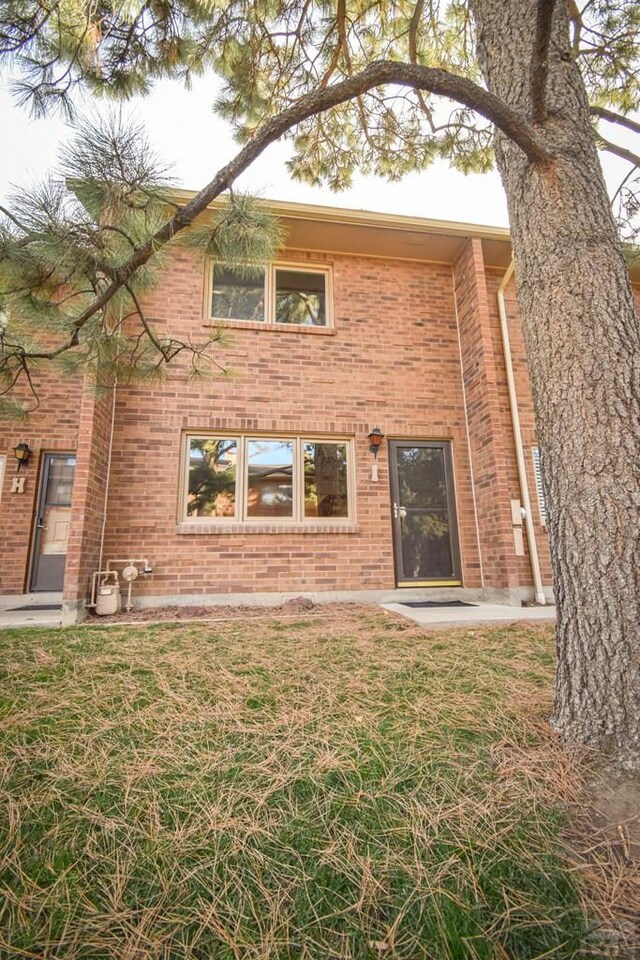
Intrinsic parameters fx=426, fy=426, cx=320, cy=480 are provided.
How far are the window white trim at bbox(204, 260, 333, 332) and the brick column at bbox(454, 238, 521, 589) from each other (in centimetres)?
197

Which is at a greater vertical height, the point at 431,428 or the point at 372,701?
the point at 431,428

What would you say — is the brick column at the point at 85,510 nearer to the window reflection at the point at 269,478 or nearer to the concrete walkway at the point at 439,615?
the concrete walkway at the point at 439,615

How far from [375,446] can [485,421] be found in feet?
4.84

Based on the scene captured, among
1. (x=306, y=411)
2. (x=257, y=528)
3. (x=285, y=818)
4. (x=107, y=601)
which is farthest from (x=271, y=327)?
(x=285, y=818)

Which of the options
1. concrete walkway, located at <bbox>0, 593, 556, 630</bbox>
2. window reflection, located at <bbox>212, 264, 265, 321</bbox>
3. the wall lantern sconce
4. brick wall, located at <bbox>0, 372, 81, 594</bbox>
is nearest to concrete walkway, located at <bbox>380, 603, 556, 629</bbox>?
concrete walkway, located at <bbox>0, 593, 556, 630</bbox>

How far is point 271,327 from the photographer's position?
19.0ft

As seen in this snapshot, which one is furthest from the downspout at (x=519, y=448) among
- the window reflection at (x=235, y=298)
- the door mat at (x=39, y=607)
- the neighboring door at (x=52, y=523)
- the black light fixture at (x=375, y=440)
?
the neighboring door at (x=52, y=523)

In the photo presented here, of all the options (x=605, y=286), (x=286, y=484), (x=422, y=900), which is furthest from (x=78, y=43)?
(x=422, y=900)

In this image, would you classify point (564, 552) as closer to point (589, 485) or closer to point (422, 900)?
point (589, 485)

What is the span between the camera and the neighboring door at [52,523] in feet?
18.6

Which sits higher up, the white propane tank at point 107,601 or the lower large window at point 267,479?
the lower large window at point 267,479

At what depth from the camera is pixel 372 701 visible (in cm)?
202

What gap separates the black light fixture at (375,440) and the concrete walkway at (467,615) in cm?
203

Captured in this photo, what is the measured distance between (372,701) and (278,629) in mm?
1662
